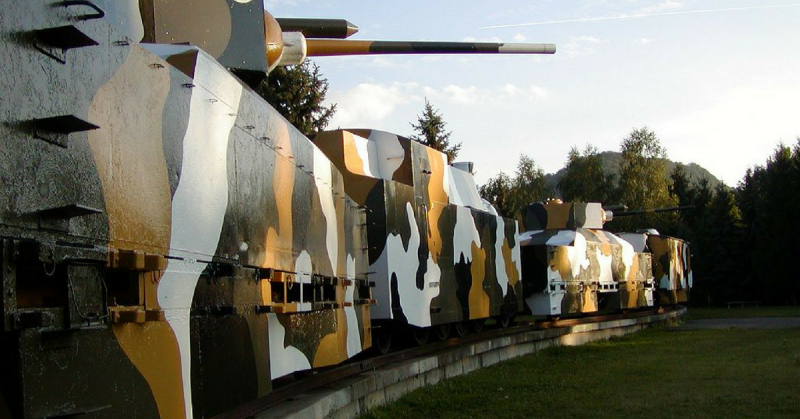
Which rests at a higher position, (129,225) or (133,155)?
(133,155)

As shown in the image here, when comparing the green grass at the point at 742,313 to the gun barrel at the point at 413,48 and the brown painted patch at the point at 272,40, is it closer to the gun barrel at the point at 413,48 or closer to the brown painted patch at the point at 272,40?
the gun barrel at the point at 413,48

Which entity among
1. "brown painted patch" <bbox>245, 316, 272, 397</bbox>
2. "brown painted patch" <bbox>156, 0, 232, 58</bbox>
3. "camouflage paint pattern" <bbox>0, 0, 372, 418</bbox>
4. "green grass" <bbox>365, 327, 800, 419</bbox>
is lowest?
"green grass" <bbox>365, 327, 800, 419</bbox>

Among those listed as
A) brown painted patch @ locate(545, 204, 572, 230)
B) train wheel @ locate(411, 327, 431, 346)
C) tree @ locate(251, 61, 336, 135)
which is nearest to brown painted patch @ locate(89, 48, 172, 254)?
train wheel @ locate(411, 327, 431, 346)

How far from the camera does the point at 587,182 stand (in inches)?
2707

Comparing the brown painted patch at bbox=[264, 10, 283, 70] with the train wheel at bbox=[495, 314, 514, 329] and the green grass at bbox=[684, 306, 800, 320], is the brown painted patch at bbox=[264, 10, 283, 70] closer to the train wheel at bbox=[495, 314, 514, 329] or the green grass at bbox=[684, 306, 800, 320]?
the train wheel at bbox=[495, 314, 514, 329]

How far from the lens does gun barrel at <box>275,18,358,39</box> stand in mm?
9891

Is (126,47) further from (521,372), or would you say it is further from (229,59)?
(521,372)

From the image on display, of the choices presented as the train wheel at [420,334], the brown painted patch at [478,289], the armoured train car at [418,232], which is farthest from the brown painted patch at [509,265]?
the train wheel at [420,334]

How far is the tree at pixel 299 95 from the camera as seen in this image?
1266 inches

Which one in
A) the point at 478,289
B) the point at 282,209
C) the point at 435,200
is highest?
the point at 435,200

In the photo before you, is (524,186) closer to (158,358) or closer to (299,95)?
(299,95)

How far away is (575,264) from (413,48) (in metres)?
13.9

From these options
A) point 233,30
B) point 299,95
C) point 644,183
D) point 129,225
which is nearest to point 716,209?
point 644,183

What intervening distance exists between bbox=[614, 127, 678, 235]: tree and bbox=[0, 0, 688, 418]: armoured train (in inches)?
2350
